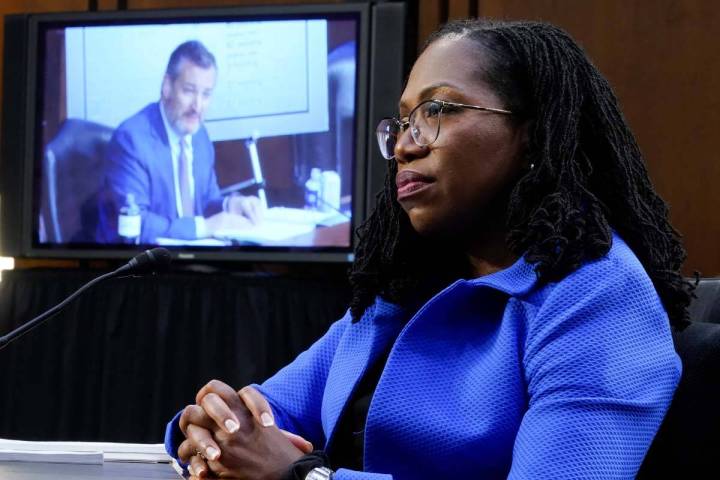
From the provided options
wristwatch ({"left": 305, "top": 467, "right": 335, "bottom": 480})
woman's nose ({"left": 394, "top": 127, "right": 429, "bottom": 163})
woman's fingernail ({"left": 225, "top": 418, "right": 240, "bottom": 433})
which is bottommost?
wristwatch ({"left": 305, "top": 467, "right": 335, "bottom": 480})

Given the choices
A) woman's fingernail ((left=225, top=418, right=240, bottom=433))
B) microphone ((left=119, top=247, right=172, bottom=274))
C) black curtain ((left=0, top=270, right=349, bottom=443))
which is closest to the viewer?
woman's fingernail ((left=225, top=418, right=240, bottom=433))

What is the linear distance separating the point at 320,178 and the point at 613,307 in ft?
8.02

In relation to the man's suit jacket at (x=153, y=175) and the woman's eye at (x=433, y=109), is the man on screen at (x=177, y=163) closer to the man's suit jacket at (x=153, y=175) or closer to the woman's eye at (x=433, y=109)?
Answer: the man's suit jacket at (x=153, y=175)

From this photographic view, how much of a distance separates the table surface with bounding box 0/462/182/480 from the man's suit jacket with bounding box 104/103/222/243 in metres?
2.18

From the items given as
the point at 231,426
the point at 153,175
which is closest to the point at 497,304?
the point at 231,426

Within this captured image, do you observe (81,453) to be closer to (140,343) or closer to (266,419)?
(266,419)

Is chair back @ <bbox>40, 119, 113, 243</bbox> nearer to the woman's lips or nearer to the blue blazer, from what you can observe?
the woman's lips

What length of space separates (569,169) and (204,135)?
8.21 feet

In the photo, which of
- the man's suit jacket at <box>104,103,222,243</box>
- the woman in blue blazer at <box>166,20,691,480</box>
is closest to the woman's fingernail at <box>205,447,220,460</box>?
the woman in blue blazer at <box>166,20,691,480</box>

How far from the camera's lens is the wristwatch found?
1167mm

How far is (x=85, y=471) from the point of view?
140 cm

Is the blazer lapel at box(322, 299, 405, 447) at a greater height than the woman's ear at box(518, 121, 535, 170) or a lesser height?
lesser

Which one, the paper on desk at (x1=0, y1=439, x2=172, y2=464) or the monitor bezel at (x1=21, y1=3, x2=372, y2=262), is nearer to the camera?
the paper on desk at (x1=0, y1=439, x2=172, y2=464)

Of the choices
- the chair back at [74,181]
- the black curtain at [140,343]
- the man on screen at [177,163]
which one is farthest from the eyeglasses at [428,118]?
the chair back at [74,181]
